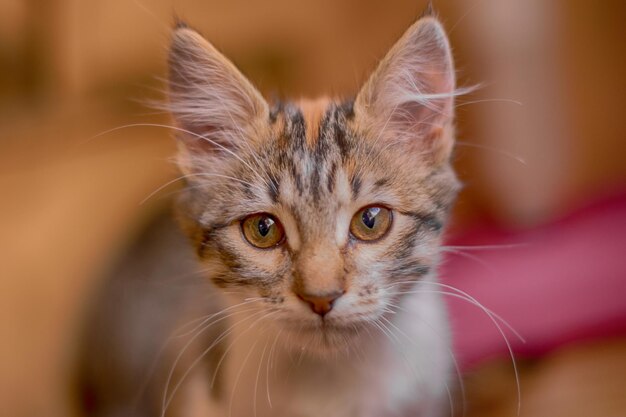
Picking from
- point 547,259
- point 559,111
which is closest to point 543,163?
point 559,111

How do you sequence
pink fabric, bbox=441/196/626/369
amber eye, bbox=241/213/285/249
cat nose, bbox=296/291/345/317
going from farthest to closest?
1. pink fabric, bbox=441/196/626/369
2. amber eye, bbox=241/213/285/249
3. cat nose, bbox=296/291/345/317

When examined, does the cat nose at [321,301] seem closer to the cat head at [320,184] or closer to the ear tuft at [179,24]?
the cat head at [320,184]

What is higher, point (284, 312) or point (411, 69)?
point (411, 69)

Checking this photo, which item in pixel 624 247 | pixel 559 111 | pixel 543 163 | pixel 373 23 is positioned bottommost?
pixel 624 247

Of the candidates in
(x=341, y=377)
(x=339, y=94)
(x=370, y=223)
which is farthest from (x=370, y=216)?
(x=339, y=94)

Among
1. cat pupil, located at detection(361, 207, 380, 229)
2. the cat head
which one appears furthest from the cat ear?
cat pupil, located at detection(361, 207, 380, 229)

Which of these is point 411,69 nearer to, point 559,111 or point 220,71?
point 220,71

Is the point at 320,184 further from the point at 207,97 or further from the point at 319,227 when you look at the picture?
the point at 207,97

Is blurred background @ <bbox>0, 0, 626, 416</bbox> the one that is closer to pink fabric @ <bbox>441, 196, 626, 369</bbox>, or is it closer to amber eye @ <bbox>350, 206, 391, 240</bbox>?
pink fabric @ <bbox>441, 196, 626, 369</bbox>
